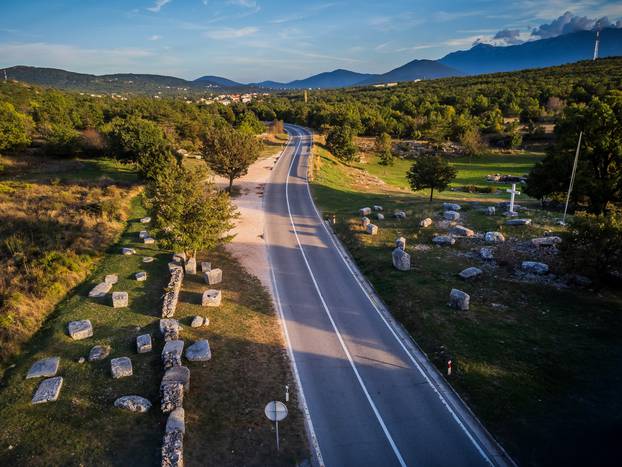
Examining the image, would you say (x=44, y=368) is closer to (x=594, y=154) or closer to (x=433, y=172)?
(x=433, y=172)

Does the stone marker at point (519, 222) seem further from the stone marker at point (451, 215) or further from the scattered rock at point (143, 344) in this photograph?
the scattered rock at point (143, 344)

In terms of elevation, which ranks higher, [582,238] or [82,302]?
[582,238]

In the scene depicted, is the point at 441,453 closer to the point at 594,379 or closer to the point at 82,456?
the point at 594,379

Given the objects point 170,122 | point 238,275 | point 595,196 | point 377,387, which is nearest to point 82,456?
point 377,387

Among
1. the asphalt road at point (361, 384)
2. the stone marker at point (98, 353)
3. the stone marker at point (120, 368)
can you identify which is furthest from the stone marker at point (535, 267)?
the stone marker at point (98, 353)

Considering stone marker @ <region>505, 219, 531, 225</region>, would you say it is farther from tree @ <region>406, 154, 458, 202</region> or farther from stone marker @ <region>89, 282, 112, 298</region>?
stone marker @ <region>89, 282, 112, 298</region>

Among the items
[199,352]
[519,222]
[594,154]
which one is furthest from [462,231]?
[199,352]

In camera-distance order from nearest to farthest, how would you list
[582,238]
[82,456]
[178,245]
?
[82,456] < [582,238] < [178,245]
